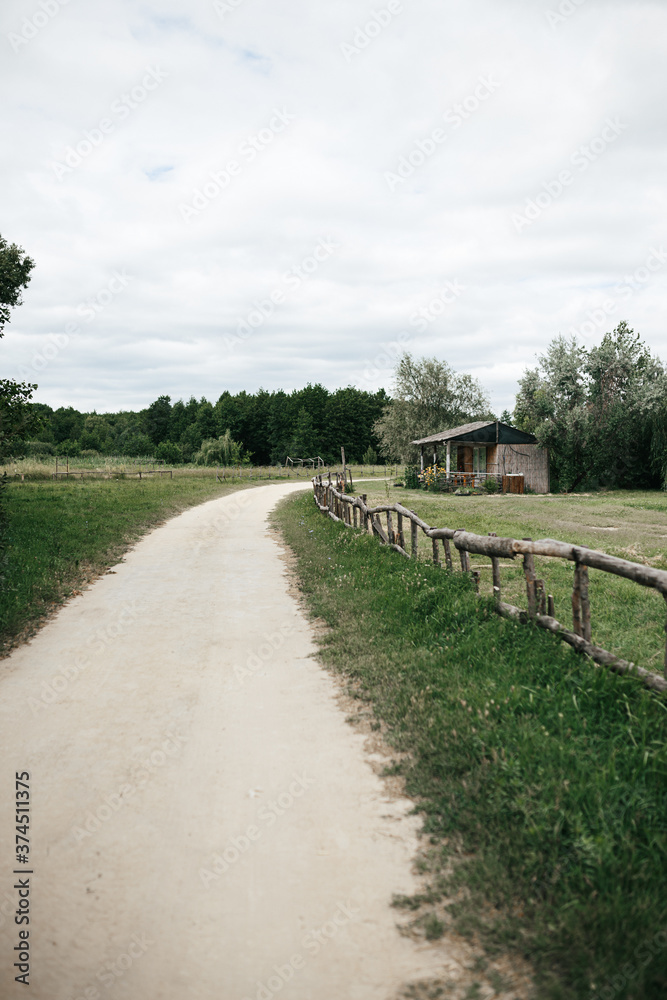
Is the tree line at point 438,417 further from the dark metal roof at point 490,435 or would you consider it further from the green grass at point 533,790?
the green grass at point 533,790

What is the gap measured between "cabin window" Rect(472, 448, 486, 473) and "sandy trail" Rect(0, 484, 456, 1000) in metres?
31.6

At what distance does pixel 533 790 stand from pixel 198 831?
189 centimetres

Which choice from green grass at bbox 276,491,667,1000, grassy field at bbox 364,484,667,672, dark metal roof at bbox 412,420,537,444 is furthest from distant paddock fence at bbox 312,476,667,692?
dark metal roof at bbox 412,420,537,444

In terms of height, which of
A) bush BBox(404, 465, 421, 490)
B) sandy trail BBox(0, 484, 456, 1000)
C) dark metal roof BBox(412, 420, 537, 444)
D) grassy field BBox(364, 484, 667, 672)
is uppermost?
dark metal roof BBox(412, 420, 537, 444)

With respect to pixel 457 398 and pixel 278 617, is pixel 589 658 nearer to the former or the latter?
pixel 278 617

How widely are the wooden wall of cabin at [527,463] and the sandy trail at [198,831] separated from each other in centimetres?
3069

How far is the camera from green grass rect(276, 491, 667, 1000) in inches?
100

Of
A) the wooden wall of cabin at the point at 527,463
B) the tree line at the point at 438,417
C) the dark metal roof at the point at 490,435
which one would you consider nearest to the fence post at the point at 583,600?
the tree line at the point at 438,417

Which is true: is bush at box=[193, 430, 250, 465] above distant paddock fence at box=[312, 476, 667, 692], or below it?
above

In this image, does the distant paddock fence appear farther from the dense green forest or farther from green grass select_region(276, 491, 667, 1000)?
the dense green forest

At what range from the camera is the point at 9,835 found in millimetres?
3441

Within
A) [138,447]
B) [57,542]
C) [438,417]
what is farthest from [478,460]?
[138,447]

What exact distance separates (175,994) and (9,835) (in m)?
1.57

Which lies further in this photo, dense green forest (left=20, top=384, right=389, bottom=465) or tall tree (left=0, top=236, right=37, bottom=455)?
dense green forest (left=20, top=384, right=389, bottom=465)
